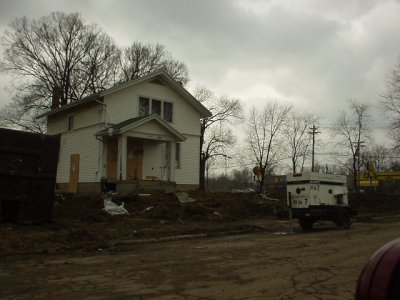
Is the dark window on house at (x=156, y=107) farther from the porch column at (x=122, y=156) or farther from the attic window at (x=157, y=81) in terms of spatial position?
the porch column at (x=122, y=156)

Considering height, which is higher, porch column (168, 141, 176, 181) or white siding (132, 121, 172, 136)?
white siding (132, 121, 172, 136)

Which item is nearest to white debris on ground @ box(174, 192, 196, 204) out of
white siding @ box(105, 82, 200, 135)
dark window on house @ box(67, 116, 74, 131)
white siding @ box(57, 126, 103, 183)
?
white siding @ box(57, 126, 103, 183)

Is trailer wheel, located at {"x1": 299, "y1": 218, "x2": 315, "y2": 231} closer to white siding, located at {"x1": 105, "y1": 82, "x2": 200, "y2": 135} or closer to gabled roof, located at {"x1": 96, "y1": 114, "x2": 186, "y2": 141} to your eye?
gabled roof, located at {"x1": 96, "y1": 114, "x2": 186, "y2": 141}

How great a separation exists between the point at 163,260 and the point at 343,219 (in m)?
11.9

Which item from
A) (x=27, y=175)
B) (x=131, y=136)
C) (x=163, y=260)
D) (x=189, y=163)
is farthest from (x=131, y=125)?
(x=163, y=260)

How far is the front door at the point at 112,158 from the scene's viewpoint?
2845 centimetres

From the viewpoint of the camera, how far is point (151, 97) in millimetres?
30609

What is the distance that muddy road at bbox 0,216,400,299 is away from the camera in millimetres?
6984

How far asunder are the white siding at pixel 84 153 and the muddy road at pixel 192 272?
1552 centimetres

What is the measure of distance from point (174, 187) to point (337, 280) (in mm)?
19521

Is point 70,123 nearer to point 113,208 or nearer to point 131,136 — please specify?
point 131,136

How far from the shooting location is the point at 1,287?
750cm

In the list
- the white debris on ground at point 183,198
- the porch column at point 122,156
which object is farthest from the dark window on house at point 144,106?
the white debris on ground at point 183,198

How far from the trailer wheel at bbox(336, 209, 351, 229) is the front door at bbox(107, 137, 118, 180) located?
13946 millimetres
